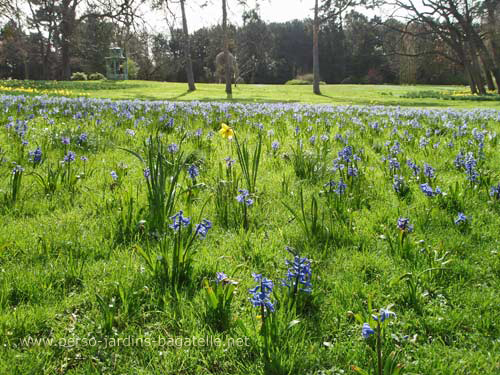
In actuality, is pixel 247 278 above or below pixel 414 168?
below

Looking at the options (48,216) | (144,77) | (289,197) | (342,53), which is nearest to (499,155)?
(289,197)

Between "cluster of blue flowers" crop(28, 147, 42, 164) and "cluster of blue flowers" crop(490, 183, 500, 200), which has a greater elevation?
"cluster of blue flowers" crop(28, 147, 42, 164)

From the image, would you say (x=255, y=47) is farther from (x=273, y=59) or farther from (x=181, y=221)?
(x=181, y=221)

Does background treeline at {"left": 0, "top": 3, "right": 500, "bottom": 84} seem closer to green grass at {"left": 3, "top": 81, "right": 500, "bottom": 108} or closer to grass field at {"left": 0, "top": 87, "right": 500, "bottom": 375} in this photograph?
green grass at {"left": 3, "top": 81, "right": 500, "bottom": 108}

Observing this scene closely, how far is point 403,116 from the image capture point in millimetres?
9570

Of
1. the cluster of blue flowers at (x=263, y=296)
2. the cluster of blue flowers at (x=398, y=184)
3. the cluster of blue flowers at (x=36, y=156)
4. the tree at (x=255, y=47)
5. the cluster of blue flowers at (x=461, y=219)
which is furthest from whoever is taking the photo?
the tree at (x=255, y=47)

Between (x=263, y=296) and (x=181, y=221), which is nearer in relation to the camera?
(x=263, y=296)

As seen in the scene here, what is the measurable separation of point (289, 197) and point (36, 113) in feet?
20.9

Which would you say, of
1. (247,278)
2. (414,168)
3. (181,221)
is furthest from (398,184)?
(181,221)

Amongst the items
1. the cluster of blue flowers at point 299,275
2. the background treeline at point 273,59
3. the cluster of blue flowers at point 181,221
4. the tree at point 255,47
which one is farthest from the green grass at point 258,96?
the tree at point 255,47

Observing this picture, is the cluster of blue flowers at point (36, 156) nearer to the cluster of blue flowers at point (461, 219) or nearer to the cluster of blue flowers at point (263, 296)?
the cluster of blue flowers at point (263, 296)

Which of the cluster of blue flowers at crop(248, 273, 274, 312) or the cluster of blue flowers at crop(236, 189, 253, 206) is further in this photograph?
the cluster of blue flowers at crop(236, 189, 253, 206)

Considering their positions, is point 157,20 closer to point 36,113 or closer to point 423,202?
point 36,113

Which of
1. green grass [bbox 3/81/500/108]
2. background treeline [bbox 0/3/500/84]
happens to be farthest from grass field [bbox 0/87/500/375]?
background treeline [bbox 0/3/500/84]
